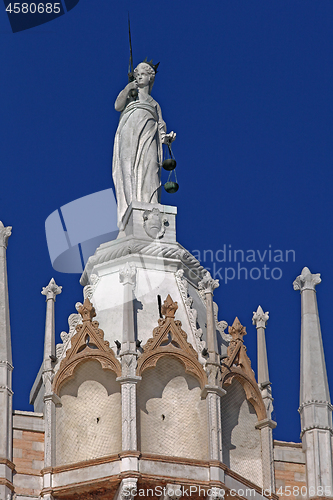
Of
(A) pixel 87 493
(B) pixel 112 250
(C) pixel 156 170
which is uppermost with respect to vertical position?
(C) pixel 156 170

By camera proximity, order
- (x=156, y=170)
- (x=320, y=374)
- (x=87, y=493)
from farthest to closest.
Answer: (x=156, y=170), (x=320, y=374), (x=87, y=493)

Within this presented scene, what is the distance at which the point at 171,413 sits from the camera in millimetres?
29500

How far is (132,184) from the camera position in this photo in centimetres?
3272

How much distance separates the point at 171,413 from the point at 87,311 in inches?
100

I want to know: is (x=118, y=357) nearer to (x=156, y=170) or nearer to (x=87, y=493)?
(x=87, y=493)

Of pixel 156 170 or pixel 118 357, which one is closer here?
pixel 118 357

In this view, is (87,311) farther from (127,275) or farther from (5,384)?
(5,384)

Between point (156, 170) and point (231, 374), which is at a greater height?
point (156, 170)

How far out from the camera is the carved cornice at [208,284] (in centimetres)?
3049

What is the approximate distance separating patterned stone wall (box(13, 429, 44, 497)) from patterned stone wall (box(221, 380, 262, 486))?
356 centimetres

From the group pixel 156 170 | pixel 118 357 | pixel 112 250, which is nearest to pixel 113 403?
pixel 118 357

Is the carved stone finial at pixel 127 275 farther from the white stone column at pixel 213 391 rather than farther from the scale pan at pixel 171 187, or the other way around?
the scale pan at pixel 171 187

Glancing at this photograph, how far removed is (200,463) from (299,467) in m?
2.63

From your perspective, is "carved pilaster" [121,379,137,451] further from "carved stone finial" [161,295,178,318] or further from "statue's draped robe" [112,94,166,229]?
"statue's draped robe" [112,94,166,229]
